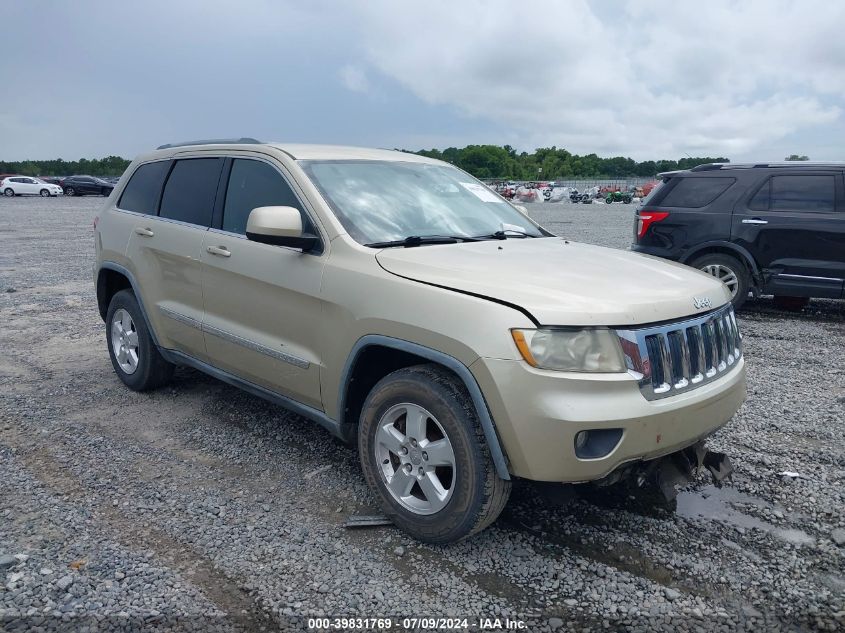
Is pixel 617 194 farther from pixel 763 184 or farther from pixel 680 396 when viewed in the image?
pixel 680 396

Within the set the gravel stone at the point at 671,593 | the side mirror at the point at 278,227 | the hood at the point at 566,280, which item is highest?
the side mirror at the point at 278,227

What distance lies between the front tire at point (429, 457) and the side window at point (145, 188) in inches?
111

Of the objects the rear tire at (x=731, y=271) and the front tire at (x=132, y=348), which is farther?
the rear tire at (x=731, y=271)

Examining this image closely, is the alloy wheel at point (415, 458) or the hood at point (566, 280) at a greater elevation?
the hood at point (566, 280)

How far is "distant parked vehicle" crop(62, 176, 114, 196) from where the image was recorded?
49.3 m

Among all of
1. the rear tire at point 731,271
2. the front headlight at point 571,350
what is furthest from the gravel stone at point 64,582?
the rear tire at point 731,271

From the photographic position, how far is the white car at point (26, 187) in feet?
153

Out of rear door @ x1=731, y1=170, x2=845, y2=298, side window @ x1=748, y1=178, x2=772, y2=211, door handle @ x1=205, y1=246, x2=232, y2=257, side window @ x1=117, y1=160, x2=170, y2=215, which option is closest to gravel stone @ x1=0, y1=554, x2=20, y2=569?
door handle @ x1=205, y1=246, x2=232, y2=257

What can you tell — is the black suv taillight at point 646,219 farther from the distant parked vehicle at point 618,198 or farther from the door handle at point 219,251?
the distant parked vehicle at point 618,198

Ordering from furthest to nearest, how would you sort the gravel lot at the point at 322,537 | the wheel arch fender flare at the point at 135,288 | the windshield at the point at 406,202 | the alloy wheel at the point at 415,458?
1. the wheel arch fender flare at the point at 135,288
2. the windshield at the point at 406,202
3. the alloy wheel at the point at 415,458
4. the gravel lot at the point at 322,537

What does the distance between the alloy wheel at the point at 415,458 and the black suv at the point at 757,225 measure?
256 inches

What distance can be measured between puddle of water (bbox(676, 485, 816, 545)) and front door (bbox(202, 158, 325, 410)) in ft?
6.67

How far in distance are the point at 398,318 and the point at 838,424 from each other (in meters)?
3.53

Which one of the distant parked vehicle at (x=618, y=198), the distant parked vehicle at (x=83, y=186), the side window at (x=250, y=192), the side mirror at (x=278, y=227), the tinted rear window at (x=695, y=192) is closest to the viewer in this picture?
the side mirror at (x=278, y=227)
